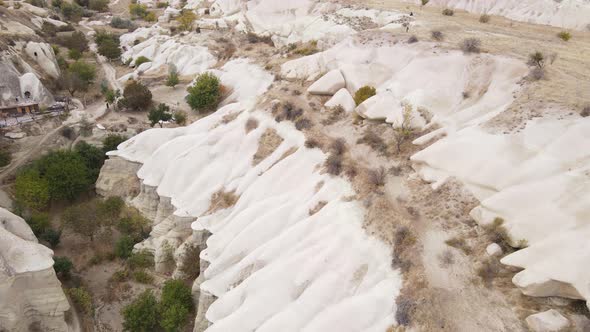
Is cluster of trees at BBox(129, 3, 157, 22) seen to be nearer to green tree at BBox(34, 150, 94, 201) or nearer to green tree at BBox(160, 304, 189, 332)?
green tree at BBox(34, 150, 94, 201)

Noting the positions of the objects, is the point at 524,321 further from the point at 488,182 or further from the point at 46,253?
the point at 46,253

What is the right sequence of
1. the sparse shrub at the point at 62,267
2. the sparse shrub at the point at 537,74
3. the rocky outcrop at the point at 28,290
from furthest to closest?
the sparse shrub at the point at 62,267
the sparse shrub at the point at 537,74
the rocky outcrop at the point at 28,290

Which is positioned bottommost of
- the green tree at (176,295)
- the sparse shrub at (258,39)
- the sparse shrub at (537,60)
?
the green tree at (176,295)

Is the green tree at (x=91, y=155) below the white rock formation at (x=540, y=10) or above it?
below

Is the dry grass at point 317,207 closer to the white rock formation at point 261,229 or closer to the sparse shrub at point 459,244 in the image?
the white rock formation at point 261,229

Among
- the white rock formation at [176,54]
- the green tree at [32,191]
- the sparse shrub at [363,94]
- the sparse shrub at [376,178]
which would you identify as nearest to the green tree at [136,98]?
the white rock formation at [176,54]

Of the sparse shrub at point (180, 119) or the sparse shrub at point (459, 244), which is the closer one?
the sparse shrub at point (459, 244)

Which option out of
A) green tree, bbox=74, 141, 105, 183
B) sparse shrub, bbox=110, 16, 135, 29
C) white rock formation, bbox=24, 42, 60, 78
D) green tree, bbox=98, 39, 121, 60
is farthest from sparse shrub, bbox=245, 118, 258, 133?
sparse shrub, bbox=110, 16, 135, 29
